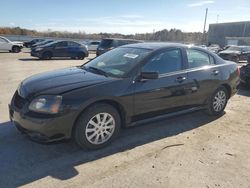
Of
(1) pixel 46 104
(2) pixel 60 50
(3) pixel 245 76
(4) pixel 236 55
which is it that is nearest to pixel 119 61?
(1) pixel 46 104

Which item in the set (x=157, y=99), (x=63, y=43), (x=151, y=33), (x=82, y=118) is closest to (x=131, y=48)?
(x=157, y=99)

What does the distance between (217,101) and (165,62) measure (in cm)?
180

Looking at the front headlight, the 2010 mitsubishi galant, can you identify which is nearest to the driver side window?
the 2010 mitsubishi galant

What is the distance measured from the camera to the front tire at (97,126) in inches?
153

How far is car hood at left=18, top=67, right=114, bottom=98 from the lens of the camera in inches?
154

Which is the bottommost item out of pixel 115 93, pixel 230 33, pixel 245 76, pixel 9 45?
pixel 9 45

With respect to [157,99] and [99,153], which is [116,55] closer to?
[157,99]

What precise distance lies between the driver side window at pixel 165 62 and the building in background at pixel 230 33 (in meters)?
49.6

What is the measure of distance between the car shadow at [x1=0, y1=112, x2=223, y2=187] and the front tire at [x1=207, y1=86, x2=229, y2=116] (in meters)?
0.80

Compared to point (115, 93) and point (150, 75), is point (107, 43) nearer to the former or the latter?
point (150, 75)

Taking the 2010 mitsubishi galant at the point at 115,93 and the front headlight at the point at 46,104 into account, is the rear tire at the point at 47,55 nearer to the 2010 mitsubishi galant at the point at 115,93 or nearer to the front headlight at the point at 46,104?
the 2010 mitsubishi galant at the point at 115,93

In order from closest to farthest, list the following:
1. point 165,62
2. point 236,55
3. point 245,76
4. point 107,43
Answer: point 165,62 → point 245,76 → point 107,43 → point 236,55

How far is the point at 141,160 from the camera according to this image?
3842 mm

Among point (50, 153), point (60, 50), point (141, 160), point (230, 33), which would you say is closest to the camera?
point (141, 160)
